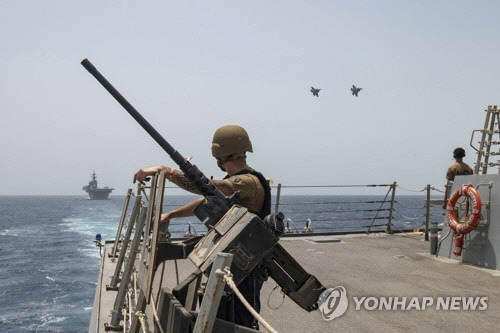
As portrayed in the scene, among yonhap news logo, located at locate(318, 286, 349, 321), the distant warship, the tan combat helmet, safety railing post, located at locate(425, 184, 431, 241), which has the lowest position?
Answer: the distant warship

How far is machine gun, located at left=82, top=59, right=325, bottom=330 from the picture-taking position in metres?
2.57

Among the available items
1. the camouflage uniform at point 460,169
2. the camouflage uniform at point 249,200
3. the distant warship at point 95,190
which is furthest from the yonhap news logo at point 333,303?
the distant warship at point 95,190

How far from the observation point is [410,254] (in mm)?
10227

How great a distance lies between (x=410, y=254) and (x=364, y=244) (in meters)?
1.64

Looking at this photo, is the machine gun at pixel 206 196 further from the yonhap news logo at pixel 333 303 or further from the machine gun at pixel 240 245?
the yonhap news logo at pixel 333 303

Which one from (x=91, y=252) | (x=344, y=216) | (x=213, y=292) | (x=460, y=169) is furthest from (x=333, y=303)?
(x=344, y=216)

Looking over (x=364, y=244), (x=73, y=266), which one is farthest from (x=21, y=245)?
(x=364, y=244)

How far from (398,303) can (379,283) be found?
3.59ft

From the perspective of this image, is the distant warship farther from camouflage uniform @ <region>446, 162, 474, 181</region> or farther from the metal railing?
camouflage uniform @ <region>446, 162, 474, 181</region>

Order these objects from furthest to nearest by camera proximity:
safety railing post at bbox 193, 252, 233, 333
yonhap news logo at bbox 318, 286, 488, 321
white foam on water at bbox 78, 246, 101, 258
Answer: white foam on water at bbox 78, 246, 101, 258 < yonhap news logo at bbox 318, 286, 488, 321 < safety railing post at bbox 193, 252, 233, 333

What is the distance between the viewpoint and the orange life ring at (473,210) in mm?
9203

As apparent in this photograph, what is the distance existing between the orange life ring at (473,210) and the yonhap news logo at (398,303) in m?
2.77

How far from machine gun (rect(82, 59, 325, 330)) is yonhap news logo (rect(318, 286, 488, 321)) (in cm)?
298

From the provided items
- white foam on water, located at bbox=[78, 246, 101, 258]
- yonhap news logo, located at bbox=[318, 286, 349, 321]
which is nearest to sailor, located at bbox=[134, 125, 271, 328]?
yonhap news logo, located at bbox=[318, 286, 349, 321]
